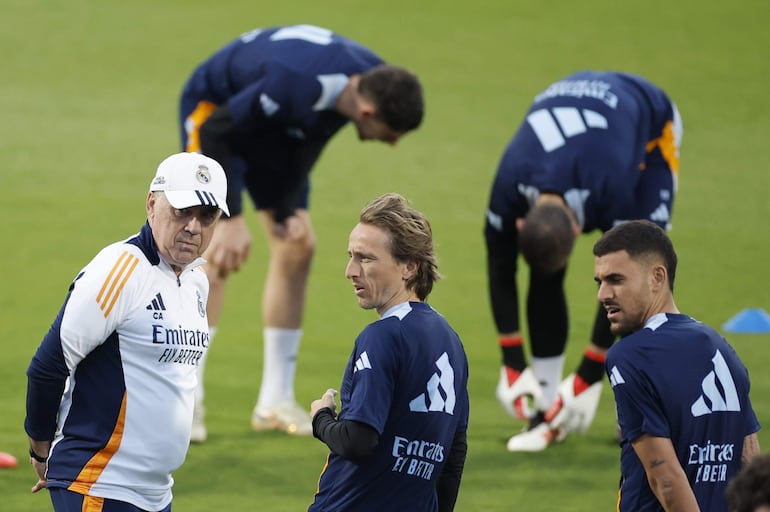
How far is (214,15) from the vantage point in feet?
53.8

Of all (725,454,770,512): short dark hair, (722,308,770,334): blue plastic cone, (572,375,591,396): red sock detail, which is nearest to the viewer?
(725,454,770,512): short dark hair

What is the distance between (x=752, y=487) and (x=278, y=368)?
4636 millimetres

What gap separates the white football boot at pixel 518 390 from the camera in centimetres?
668

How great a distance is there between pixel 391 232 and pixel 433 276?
189 millimetres

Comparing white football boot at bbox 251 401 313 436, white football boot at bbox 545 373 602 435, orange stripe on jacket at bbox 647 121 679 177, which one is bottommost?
white football boot at bbox 251 401 313 436

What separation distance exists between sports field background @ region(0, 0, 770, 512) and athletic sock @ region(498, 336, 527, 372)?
1.37ft

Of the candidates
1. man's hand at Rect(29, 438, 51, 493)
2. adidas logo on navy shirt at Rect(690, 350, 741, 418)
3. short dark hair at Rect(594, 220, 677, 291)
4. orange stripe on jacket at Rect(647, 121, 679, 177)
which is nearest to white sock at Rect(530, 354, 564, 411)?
orange stripe on jacket at Rect(647, 121, 679, 177)

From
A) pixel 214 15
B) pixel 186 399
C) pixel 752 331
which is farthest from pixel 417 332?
pixel 214 15

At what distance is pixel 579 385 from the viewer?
21.8 ft

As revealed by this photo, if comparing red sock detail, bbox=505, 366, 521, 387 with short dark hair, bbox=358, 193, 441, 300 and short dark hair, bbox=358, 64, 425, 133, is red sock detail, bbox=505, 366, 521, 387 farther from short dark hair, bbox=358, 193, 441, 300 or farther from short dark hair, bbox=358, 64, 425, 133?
short dark hair, bbox=358, 193, 441, 300

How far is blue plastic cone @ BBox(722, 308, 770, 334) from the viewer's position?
8.91 meters

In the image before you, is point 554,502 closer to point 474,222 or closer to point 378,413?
point 378,413

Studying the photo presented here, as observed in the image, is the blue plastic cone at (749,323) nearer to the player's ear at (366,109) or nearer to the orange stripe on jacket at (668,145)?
the orange stripe on jacket at (668,145)

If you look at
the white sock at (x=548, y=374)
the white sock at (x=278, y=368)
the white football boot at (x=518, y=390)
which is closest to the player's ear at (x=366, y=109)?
the white sock at (x=278, y=368)
